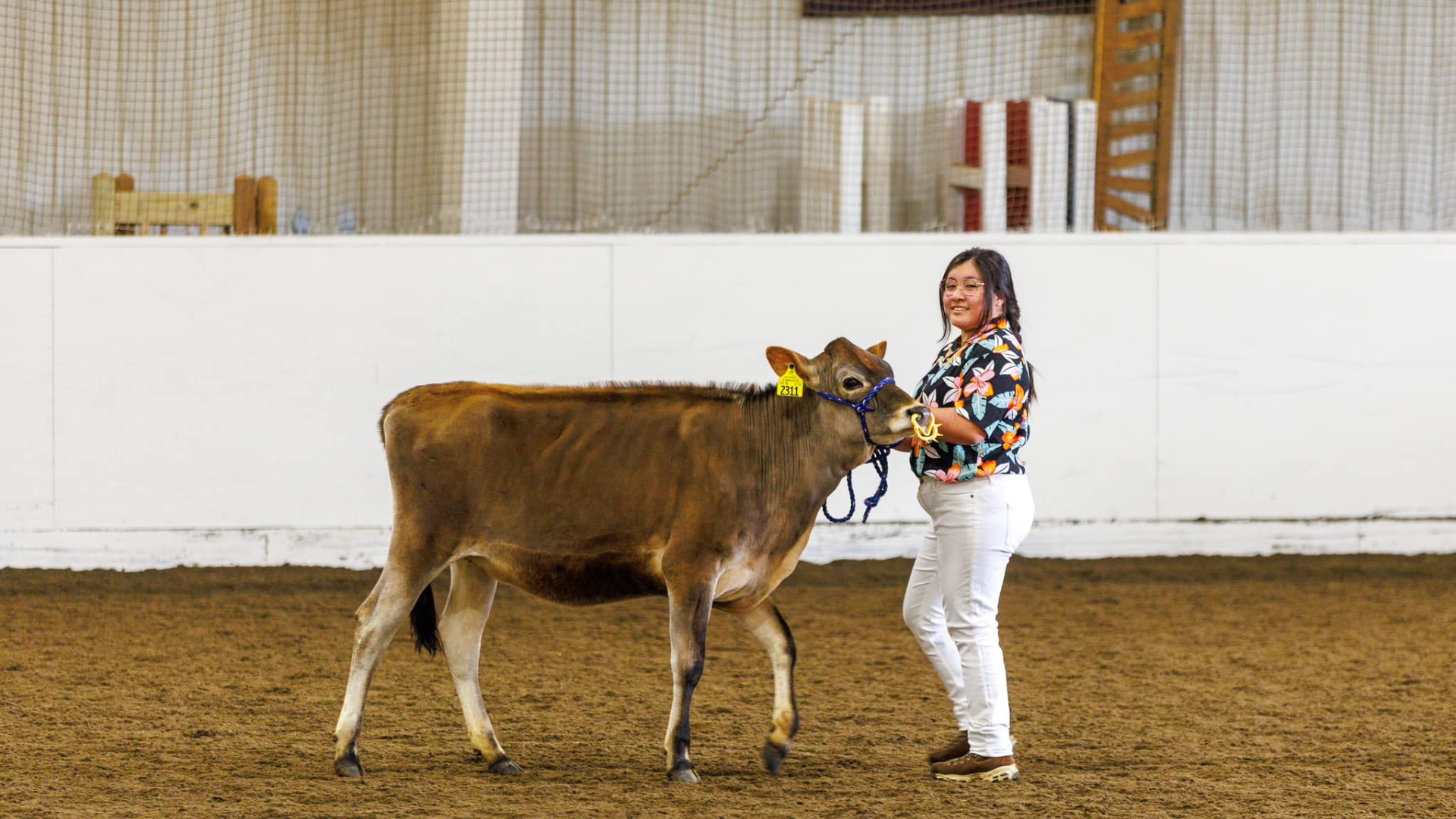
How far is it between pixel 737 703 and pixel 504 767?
1.24m

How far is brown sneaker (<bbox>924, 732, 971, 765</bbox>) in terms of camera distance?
4219mm

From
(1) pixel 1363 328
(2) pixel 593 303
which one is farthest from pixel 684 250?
(1) pixel 1363 328

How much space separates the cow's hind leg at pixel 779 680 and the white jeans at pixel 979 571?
1.61 feet

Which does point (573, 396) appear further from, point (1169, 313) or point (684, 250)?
point (1169, 313)

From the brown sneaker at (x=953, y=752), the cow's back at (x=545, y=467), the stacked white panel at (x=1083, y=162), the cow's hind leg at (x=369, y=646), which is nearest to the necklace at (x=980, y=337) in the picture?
the cow's back at (x=545, y=467)

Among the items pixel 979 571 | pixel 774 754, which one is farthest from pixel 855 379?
pixel 774 754

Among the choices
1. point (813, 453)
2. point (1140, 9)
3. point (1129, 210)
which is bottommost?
point (813, 453)

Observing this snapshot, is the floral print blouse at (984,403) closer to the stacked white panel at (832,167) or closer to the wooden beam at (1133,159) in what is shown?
the stacked white panel at (832,167)

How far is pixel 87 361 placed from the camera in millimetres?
8352

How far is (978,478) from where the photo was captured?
157 inches

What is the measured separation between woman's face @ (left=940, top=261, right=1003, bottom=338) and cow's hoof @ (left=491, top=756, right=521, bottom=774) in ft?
6.06

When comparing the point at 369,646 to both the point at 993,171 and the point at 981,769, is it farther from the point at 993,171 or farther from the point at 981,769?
the point at 993,171

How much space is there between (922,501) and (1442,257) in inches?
252

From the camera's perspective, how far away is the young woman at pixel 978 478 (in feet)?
12.9
